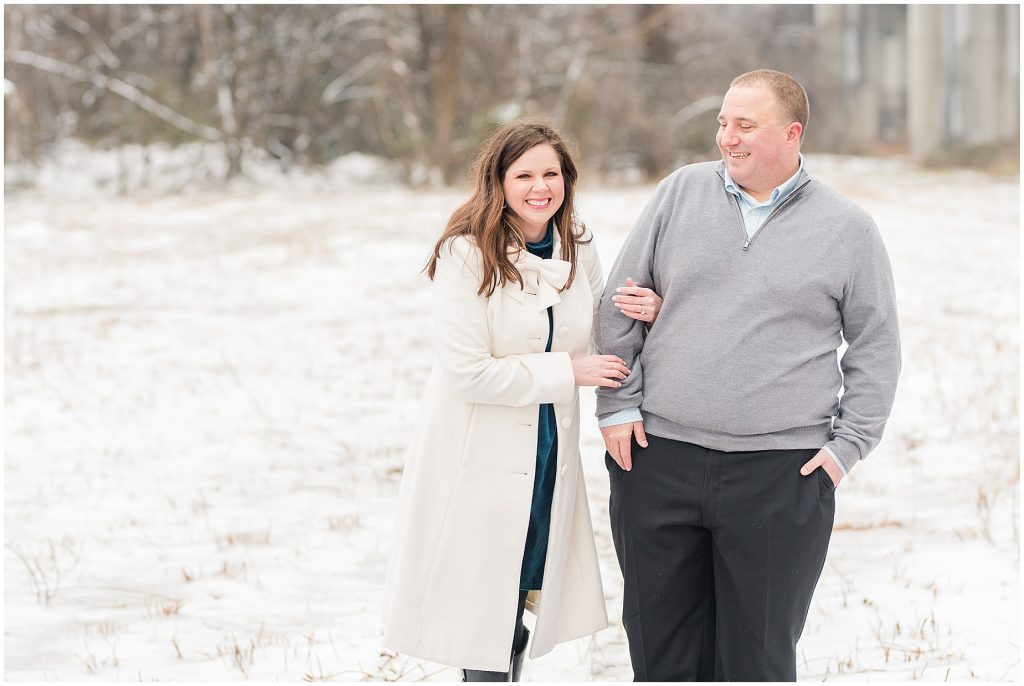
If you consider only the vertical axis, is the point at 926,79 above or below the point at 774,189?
above

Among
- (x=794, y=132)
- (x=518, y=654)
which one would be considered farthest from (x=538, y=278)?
(x=518, y=654)

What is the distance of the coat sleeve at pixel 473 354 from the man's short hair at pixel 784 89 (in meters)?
0.86

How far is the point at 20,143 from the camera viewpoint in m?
21.9

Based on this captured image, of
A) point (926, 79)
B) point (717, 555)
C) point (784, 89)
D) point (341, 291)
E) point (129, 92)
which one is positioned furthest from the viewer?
point (926, 79)

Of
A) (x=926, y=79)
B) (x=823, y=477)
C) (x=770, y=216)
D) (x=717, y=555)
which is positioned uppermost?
(x=926, y=79)

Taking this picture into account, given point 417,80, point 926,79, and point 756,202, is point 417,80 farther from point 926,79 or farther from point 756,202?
point 756,202

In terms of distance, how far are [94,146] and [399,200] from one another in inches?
344

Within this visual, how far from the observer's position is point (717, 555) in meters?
2.83

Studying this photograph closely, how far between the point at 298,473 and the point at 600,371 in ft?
13.1

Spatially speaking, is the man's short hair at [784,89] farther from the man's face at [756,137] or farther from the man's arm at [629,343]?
the man's arm at [629,343]

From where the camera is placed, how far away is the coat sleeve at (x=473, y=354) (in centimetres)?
273

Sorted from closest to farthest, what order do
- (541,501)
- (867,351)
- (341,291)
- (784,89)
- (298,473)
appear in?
(784,89), (867,351), (541,501), (298,473), (341,291)

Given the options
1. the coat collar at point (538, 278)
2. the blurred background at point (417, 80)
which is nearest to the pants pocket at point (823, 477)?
the coat collar at point (538, 278)

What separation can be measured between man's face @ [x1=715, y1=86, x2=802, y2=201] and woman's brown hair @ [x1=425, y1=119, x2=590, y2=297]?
459 millimetres
